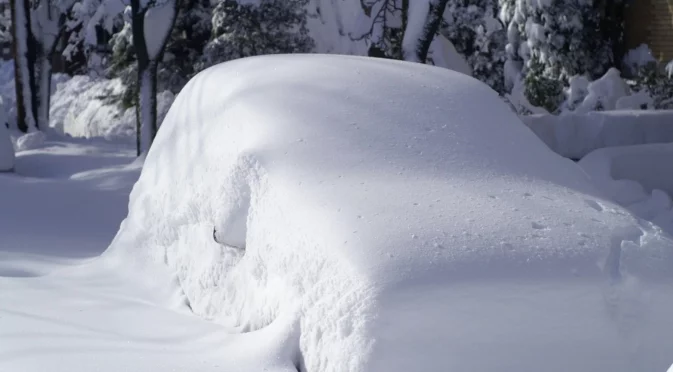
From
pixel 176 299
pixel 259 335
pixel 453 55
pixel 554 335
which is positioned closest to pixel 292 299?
pixel 259 335

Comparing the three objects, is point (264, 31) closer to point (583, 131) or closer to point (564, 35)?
point (564, 35)

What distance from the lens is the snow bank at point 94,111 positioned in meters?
19.6

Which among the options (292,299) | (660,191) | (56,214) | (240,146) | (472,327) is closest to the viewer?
(472,327)

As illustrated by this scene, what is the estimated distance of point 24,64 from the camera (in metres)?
17.5

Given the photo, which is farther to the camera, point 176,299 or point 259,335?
point 176,299

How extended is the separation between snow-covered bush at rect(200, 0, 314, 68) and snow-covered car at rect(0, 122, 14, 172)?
18.3ft

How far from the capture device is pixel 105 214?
966 centimetres

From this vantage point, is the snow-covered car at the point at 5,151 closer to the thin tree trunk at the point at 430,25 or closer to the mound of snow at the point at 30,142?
the mound of snow at the point at 30,142

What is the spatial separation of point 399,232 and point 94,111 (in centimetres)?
1959

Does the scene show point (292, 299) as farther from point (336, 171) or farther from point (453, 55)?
point (453, 55)

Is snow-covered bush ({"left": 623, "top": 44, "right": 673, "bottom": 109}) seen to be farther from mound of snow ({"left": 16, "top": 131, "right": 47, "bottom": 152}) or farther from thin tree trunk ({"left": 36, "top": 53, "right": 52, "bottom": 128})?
thin tree trunk ({"left": 36, "top": 53, "right": 52, "bottom": 128})

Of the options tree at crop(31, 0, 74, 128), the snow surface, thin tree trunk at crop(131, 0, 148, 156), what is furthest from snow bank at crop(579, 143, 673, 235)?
tree at crop(31, 0, 74, 128)

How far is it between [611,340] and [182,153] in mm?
2632

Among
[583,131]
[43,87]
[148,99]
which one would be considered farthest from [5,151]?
[583,131]
